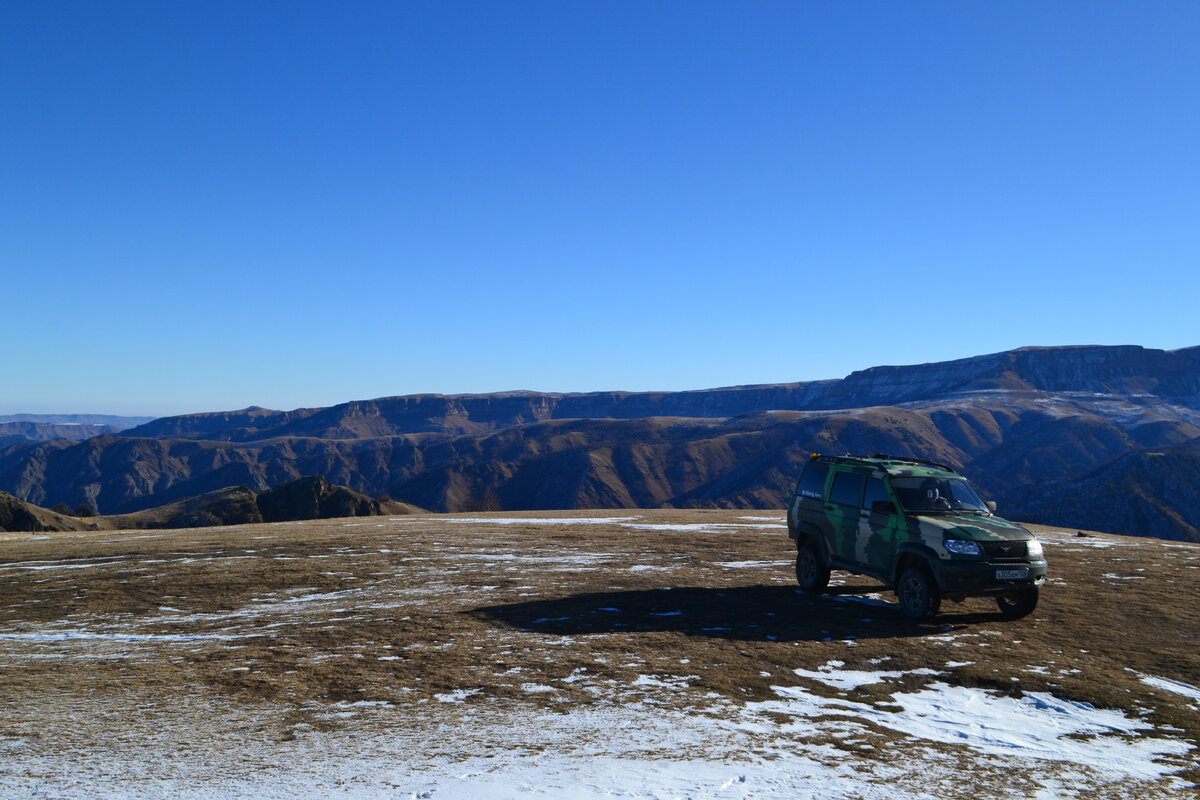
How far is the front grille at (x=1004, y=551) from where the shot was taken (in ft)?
38.3

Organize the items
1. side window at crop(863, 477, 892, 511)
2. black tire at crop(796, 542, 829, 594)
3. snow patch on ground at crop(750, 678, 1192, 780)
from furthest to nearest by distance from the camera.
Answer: black tire at crop(796, 542, 829, 594)
side window at crop(863, 477, 892, 511)
snow patch on ground at crop(750, 678, 1192, 780)

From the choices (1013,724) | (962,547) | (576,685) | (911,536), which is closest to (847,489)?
(911,536)

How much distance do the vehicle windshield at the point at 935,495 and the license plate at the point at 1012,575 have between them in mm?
1490

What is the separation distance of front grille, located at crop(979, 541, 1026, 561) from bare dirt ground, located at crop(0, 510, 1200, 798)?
1156 mm

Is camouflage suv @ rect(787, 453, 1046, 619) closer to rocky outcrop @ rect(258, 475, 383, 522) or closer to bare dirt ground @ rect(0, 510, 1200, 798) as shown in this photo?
bare dirt ground @ rect(0, 510, 1200, 798)

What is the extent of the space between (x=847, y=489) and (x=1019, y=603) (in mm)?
3243

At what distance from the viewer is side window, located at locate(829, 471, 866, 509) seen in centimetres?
1377

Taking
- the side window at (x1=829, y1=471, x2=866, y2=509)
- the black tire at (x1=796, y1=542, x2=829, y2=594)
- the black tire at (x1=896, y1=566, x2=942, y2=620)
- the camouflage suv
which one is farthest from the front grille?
the black tire at (x1=796, y1=542, x2=829, y2=594)

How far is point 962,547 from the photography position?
11.6 meters

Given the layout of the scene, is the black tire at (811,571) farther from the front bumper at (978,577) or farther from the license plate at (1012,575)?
the license plate at (1012,575)

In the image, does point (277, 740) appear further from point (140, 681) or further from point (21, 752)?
point (140, 681)

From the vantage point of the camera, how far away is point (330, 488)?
269ft

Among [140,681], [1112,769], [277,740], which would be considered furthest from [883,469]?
[140,681]

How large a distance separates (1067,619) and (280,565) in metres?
16.4
